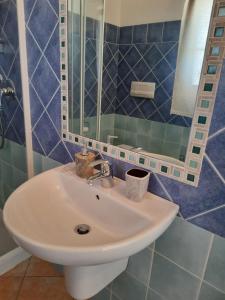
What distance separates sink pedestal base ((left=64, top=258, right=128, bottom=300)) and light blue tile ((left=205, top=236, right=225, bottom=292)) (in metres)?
0.40

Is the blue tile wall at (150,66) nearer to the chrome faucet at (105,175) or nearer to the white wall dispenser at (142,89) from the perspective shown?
the white wall dispenser at (142,89)

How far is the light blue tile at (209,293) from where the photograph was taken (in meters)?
0.83

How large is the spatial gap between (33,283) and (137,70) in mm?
1495

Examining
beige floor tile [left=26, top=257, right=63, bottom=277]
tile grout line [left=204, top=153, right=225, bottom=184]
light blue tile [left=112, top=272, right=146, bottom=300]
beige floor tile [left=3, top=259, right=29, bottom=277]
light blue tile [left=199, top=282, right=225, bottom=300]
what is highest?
tile grout line [left=204, top=153, right=225, bottom=184]

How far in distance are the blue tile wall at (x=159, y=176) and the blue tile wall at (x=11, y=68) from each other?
0.42 ft

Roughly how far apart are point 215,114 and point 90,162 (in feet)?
1.77

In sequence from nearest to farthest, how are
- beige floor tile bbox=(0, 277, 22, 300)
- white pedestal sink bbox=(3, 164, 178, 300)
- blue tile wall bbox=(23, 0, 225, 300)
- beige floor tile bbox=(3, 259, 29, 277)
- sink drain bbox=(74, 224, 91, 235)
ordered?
1. white pedestal sink bbox=(3, 164, 178, 300)
2. blue tile wall bbox=(23, 0, 225, 300)
3. sink drain bbox=(74, 224, 91, 235)
4. beige floor tile bbox=(0, 277, 22, 300)
5. beige floor tile bbox=(3, 259, 29, 277)

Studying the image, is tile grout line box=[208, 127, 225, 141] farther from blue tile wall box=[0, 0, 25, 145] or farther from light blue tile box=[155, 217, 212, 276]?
blue tile wall box=[0, 0, 25, 145]

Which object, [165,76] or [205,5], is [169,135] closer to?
[165,76]

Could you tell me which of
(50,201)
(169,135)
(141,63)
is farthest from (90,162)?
(141,63)

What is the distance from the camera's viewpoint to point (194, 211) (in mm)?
822

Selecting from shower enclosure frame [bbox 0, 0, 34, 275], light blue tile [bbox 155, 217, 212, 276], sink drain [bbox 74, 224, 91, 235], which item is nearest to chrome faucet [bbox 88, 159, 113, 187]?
sink drain [bbox 74, 224, 91, 235]

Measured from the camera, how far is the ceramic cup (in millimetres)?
843

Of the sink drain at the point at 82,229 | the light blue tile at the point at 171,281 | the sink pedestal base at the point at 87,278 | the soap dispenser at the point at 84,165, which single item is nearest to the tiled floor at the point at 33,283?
the sink pedestal base at the point at 87,278
